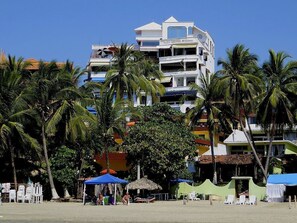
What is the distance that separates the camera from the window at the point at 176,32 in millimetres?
101838

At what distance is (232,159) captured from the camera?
56.2 metres

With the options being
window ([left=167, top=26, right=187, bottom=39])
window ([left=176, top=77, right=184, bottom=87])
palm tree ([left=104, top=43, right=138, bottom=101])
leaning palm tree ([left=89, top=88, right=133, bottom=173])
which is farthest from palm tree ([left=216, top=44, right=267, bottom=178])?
window ([left=167, top=26, right=187, bottom=39])

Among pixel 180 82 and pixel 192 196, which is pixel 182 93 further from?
pixel 192 196

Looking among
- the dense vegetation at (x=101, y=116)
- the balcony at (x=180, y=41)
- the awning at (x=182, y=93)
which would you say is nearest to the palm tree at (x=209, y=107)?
the dense vegetation at (x=101, y=116)

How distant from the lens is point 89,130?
46875 millimetres

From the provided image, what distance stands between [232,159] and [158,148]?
1360 centimetres

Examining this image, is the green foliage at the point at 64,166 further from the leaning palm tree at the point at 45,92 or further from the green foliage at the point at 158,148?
the green foliage at the point at 158,148

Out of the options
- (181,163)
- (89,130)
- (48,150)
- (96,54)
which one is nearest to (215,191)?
(181,163)

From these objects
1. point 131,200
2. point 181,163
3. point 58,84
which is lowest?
point 131,200

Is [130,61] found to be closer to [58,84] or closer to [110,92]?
[110,92]

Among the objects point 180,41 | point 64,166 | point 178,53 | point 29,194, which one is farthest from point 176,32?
point 29,194

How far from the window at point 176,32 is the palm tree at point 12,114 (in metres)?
58.9

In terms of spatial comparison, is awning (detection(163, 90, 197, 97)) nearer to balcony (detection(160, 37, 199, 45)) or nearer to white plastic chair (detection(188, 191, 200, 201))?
balcony (detection(160, 37, 199, 45))

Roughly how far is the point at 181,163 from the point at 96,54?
59.1 m
